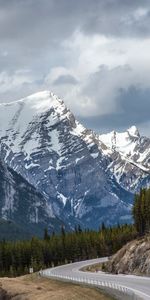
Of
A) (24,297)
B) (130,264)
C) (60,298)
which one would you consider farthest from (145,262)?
(60,298)

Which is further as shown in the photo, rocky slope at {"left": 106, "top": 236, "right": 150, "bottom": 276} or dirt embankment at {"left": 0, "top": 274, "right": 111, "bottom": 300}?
rocky slope at {"left": 106, "top": 236, "right": 150, "bottom": 276}

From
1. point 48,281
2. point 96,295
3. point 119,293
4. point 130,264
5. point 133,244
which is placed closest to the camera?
point 119,293

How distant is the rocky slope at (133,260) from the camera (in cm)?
13875

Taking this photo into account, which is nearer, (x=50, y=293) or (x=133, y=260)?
(x=50, y=293)

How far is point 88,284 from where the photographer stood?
109m

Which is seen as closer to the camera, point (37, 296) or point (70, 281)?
point (37, 296)

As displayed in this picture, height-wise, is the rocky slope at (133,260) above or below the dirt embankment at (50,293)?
above

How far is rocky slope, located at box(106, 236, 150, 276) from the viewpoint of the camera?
138750 mm

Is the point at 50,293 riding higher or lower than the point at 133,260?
lower

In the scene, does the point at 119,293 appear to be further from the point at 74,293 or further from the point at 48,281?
the point at 48,281

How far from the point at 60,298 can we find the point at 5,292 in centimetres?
2655

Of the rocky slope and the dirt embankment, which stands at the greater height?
the rocky slope

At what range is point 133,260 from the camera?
146000 millimetres

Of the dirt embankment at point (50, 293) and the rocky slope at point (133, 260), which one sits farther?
the rocky slope at point (133, 260)
